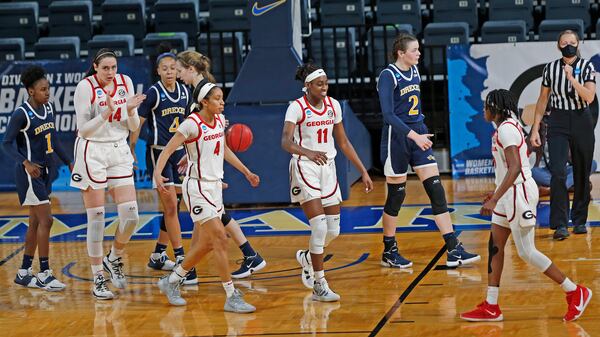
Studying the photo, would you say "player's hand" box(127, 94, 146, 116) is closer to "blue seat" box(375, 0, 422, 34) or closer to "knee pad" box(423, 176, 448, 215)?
"knee pad" box(423, 176, 448, 215)

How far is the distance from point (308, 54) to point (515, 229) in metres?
8.16

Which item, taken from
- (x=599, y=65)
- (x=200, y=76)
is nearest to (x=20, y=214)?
(x=200, y=76)

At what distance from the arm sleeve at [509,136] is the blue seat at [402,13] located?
9.72 m

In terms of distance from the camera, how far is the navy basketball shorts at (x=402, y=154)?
881cm

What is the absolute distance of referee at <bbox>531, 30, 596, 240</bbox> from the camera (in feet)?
31.1

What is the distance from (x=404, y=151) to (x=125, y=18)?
9.17 meters

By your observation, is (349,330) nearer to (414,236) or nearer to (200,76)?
(200,76)

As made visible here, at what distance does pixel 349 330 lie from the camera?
6820 mm

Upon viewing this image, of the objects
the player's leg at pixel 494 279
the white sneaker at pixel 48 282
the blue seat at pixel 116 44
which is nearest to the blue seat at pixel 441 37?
the blue seat at pixel 116 44

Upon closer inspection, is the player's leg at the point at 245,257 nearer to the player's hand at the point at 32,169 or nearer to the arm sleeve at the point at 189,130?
the arm sleeve at the point at 189,130

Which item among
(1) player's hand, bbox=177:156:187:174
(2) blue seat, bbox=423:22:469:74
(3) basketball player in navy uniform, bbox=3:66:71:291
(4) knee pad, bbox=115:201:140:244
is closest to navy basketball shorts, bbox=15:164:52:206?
(3) basketball player in navy uniform, bbox=3:66:71:291

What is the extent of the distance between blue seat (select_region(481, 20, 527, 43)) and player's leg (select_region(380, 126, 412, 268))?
273 inches

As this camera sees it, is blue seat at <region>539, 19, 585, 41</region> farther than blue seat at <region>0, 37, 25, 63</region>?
No

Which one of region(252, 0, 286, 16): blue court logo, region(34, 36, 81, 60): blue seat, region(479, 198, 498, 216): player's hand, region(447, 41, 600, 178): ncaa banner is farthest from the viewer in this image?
region(34, 36, 81, 60): blue seat
